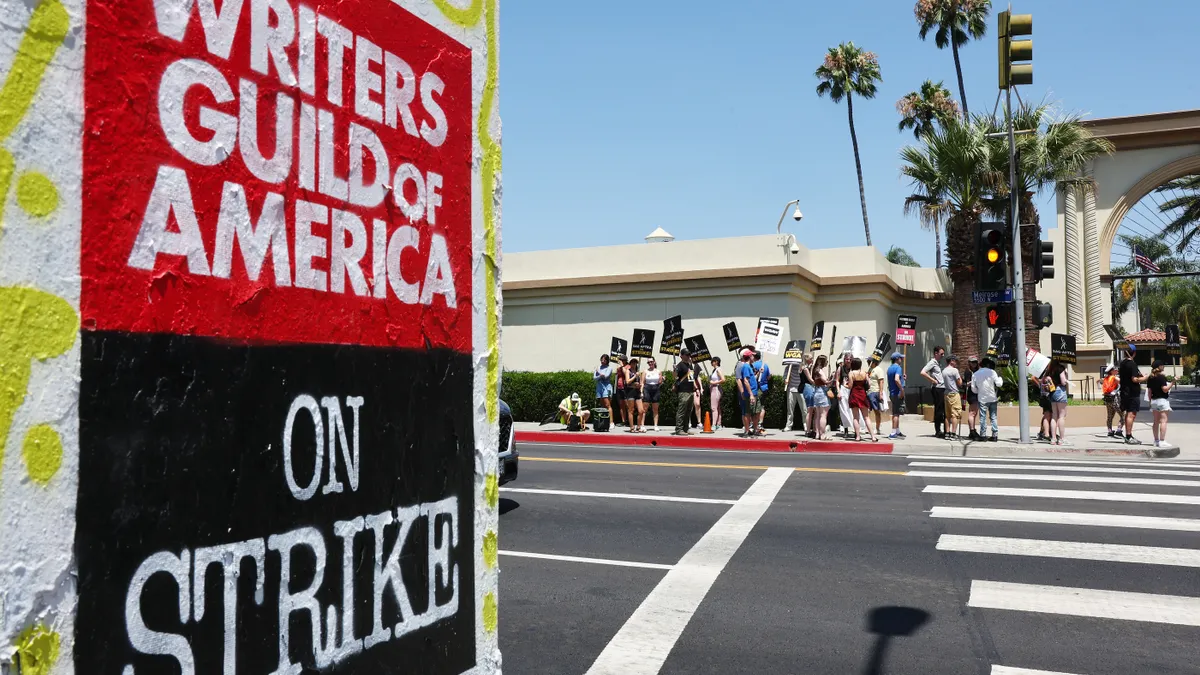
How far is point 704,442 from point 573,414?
4045 mm

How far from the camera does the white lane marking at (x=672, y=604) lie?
5234mm

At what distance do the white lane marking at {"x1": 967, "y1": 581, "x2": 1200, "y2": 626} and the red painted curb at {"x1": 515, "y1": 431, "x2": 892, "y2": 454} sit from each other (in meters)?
10.1

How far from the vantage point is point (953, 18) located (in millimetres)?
36719

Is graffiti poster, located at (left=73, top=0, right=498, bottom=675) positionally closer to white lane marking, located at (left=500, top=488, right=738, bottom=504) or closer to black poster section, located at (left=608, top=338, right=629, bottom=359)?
white lane marking, located at (left=500, top=488, right=738, bottom=504)

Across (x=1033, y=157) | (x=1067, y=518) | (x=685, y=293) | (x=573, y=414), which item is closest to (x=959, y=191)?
(x=1033, y=157)

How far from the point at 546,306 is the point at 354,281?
25.6 m

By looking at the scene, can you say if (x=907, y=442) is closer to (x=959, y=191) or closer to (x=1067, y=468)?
(x=1067, y=468)

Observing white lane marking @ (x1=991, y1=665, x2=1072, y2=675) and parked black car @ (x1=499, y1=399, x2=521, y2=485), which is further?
parked black car @ (x1=499, y1=399, x2=521, y2=485)

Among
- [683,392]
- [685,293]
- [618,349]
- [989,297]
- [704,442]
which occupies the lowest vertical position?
[704,442]

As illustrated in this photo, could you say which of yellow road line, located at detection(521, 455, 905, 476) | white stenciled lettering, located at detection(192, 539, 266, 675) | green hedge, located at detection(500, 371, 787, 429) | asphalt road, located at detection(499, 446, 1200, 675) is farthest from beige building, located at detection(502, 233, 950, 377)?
white stenciled lettering, located at detection(192, 539, 266, 675)

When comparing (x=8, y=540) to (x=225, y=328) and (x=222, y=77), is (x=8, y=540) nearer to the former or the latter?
(x=225, y=328)

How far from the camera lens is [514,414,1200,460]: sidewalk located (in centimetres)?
1603

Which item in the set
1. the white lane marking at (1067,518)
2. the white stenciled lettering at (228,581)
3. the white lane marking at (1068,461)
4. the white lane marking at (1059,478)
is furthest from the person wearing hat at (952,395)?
the white stenciled lettering at (228,581)

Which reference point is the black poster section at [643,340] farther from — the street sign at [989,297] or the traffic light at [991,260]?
the traffic light at [991,260]
